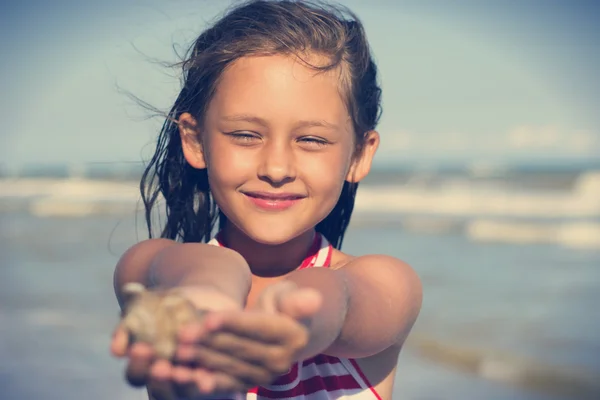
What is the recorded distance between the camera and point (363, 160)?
2.79 meters

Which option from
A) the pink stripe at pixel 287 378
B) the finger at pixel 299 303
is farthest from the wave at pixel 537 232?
the finger at pixel 299 303

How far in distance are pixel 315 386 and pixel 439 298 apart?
382 centimetres

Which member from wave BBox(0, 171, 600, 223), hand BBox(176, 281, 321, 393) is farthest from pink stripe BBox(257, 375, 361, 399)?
wave BBox(0, 171, 600, 223)

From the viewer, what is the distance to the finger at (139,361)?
125 cm

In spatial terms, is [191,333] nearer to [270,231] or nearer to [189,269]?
[189,269]

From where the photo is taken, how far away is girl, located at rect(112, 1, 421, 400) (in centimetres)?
201

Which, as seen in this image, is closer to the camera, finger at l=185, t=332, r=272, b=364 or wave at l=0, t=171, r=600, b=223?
finger at l=185, t=332, r=272, b=364

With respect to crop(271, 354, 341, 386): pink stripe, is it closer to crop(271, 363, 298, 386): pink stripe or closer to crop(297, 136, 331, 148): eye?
crop(271, 363, 298, 386): pink stripe

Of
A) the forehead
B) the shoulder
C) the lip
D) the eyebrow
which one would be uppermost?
the forehead

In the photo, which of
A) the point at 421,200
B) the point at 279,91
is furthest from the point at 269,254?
the point at 421,200

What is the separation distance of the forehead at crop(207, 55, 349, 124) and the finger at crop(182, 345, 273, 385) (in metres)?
1.11

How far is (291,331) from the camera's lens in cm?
133

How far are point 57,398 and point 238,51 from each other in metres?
Answer: 2.57

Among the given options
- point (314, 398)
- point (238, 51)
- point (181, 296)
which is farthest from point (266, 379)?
point (238, 51)
